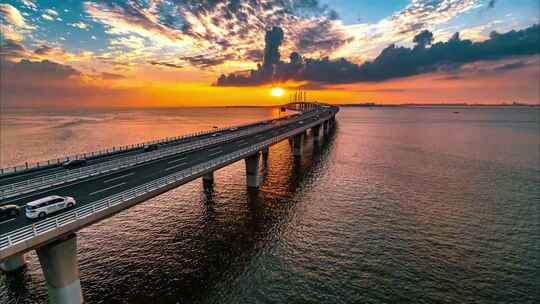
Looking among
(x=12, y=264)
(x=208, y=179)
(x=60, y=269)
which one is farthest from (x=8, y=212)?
(x=208, y=179)

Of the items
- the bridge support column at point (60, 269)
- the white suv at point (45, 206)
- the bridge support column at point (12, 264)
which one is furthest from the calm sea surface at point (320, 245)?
the white suv at point (45, 206)

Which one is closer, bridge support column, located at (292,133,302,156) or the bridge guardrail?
the bridge guardrail

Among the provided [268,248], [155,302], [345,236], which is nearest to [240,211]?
[268,248]

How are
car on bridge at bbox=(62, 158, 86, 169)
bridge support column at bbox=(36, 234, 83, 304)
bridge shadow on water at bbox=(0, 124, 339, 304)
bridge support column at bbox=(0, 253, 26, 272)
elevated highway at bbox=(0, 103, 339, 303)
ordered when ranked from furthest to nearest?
1. car on bridge at bbox=(62, 158, 86, 169)
2. bridge support column at bbox=(0, 253, 26, 272)
3. bridge shadow on water at bbox=(0, 124, 339, 304)
4. bridge support column at bbox=(36, 234, 83, 304)
5. elevated highway at bbox=(0, 103, 339, 303)

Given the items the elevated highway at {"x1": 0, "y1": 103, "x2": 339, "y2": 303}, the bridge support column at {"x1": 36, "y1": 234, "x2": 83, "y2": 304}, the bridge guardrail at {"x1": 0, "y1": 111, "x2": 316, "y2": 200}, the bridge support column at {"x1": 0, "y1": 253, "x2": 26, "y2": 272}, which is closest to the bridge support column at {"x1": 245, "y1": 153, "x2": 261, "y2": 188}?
the elevated highway at {"x1": 0, "y1": 103, "x2": 339, "y2": 303}

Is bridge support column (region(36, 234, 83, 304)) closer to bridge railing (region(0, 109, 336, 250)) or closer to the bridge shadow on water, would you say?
bridge railing (region(0, 109, 336, 250))

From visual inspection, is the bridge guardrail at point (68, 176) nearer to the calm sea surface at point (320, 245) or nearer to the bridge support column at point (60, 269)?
the calm sea surface at point (320, 245)

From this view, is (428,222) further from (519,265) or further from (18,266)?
(18,266)
